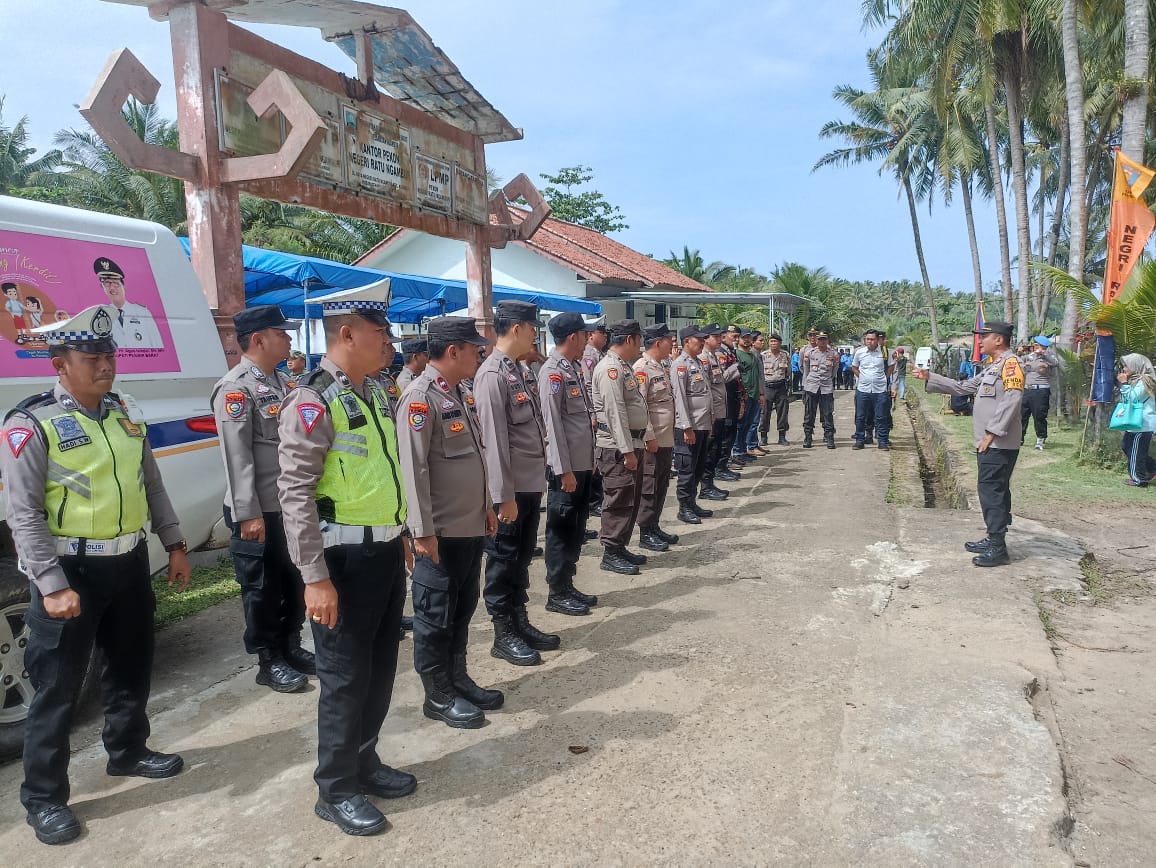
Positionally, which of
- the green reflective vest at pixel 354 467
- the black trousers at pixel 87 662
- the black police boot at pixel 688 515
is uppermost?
the green reflective vest at pixel 354 467

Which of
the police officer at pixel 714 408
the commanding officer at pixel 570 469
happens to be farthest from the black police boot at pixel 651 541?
the police officer at pixel 714 408

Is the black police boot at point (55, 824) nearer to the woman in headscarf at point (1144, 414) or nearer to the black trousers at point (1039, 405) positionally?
the woman in headscarf at point (1144, 414)

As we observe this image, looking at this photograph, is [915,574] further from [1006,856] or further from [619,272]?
[619,272]

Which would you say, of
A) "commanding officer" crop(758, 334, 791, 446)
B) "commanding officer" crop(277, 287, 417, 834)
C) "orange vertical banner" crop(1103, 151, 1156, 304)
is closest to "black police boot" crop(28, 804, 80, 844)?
"commanding officer" crop(277, 287, 417, 834)

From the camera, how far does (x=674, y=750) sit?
10.8 feet

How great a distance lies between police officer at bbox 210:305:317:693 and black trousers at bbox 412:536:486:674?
877 mm

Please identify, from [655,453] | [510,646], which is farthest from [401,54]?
[510,646]

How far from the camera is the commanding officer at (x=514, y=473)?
4215 millimetres

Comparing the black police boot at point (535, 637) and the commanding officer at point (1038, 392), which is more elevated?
the commanding officer at point (1038, 392)

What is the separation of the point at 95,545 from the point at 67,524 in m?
0.12

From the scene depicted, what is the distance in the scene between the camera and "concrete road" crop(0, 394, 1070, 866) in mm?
2697

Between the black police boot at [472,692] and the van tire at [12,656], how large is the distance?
4.92 ft

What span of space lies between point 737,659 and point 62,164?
39.1m

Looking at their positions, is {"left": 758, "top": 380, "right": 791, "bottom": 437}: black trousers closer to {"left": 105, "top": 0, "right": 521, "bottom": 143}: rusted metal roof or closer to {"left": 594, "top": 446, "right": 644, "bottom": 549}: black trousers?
{"left": 105, "top": 0, "right": 521, "bottom": 143}: rusted metal roof
